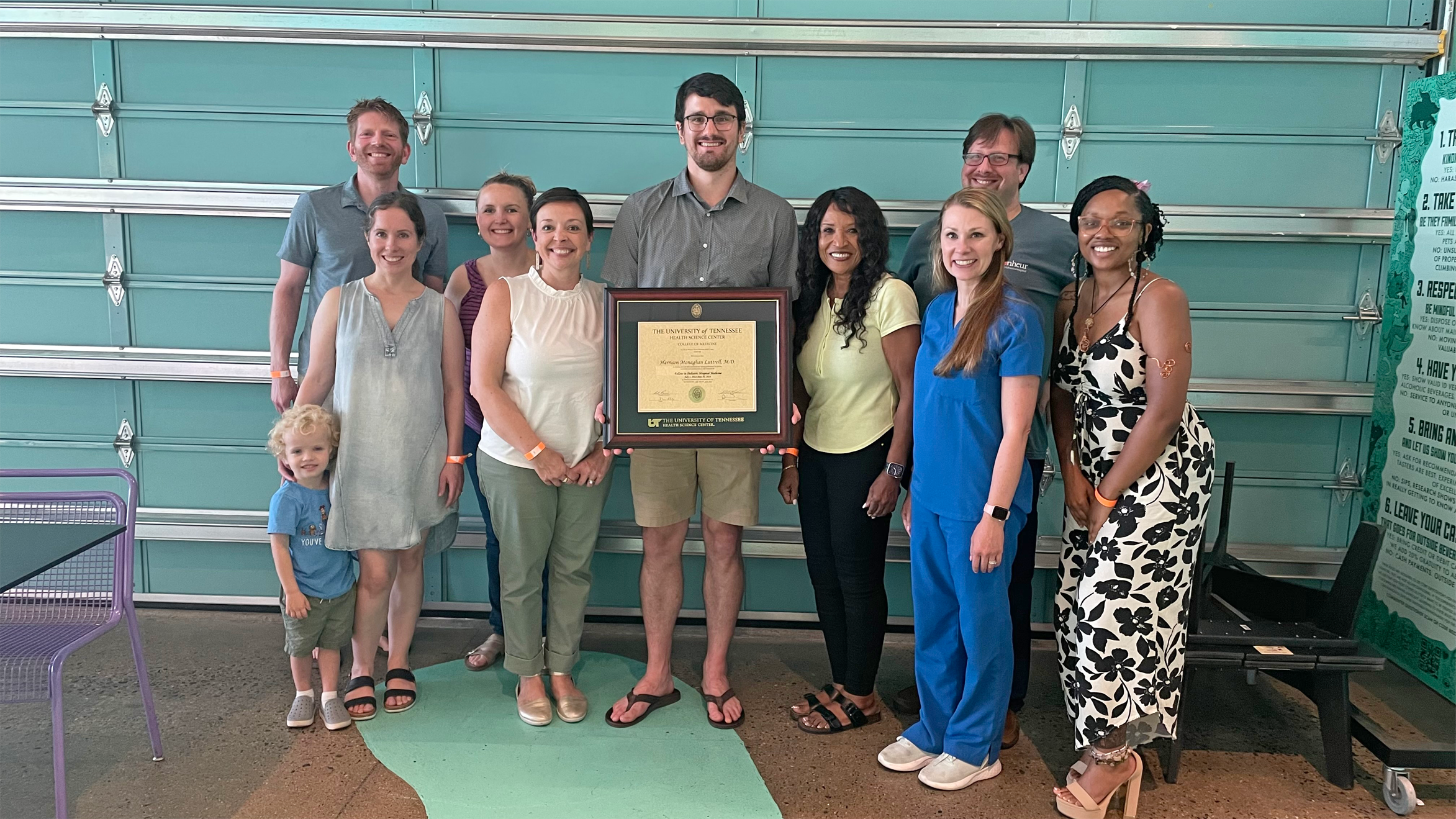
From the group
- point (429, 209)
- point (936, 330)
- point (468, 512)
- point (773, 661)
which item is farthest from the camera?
point (468, 512)

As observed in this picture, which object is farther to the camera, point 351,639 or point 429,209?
point 429,209

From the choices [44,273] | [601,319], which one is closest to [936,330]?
[601,319]

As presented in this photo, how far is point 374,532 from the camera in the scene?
9.80ft

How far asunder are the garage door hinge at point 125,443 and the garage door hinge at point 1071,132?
4036mm

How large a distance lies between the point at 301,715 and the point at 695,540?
1.55 m

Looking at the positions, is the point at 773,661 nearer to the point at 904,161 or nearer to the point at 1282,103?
the point at 904,161

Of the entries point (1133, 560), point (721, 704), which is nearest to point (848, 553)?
point (721, 704)

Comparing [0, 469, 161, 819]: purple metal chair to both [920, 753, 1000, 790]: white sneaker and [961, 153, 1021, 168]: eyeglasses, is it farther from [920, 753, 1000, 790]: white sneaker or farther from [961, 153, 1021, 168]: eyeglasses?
[961, 153, 1021, 168]: eyeglasses

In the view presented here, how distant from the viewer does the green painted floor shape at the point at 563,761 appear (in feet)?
8.77

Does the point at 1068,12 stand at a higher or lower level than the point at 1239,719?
higher

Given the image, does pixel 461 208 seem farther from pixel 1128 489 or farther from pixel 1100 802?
pixel 1100 802

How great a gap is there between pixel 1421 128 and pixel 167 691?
197 inches

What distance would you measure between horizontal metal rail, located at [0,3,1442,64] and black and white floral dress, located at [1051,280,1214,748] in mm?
1486

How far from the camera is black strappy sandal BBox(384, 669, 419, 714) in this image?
3.19 meters
